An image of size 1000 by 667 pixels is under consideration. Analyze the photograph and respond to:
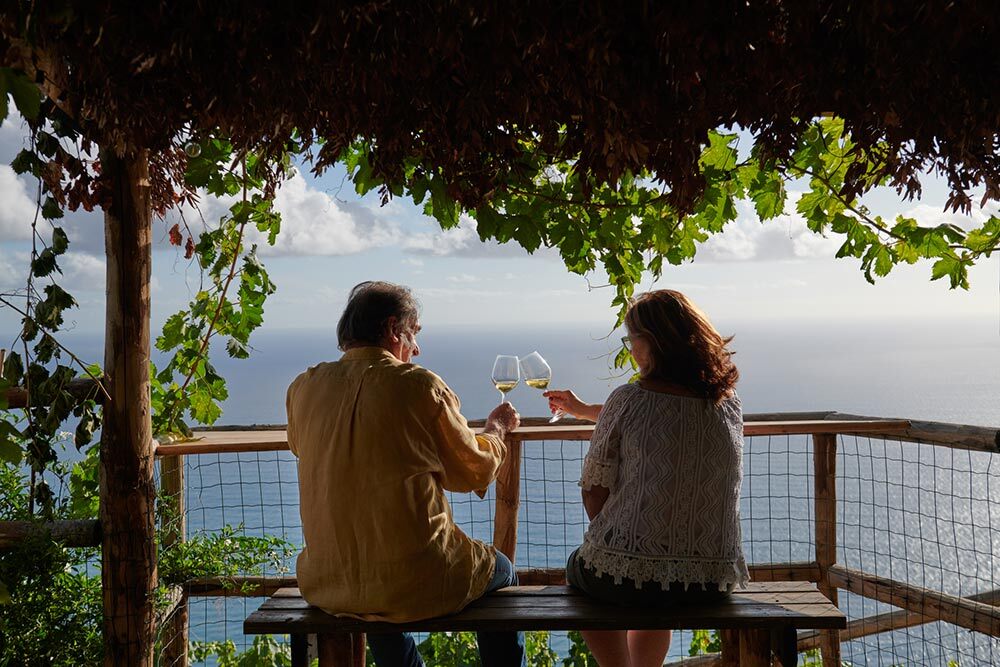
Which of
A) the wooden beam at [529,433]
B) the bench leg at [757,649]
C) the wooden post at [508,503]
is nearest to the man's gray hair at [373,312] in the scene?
the wooden beam at [529,433]

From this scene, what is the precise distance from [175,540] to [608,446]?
1.92 m

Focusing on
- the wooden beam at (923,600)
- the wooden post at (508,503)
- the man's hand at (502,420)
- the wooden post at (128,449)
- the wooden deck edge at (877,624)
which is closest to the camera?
the man's hand at (502,420)

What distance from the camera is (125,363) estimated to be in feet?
10.3

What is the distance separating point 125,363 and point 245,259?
83 cm

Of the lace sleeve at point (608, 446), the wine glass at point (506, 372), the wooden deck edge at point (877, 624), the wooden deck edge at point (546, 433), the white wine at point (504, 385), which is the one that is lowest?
the wooden deck edge at point (877, 624)

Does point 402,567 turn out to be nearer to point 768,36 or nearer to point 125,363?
point 125,363

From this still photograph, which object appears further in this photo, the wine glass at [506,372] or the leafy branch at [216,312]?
the leafy branch at [216,312]

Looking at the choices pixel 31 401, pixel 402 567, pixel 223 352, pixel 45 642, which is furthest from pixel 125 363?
pixel 402 567

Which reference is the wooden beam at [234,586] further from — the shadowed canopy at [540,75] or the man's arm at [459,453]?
the shadowed canopy at [540,75]

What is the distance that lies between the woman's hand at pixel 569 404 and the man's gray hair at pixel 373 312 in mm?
649

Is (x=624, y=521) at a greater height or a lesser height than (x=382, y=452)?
lesser

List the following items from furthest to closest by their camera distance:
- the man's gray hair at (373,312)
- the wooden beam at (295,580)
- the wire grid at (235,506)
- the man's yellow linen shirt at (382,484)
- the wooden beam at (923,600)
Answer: the wire grid at (235,506)
the wooden beam at (295,580)
the wooden beam at (923,600)
the man's gray hair at (373,312)
the man's yellow linen shirt at (382,484)

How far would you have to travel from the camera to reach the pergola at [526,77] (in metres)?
2.16

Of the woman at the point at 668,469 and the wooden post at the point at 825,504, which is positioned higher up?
the woman at the point at 668,469
